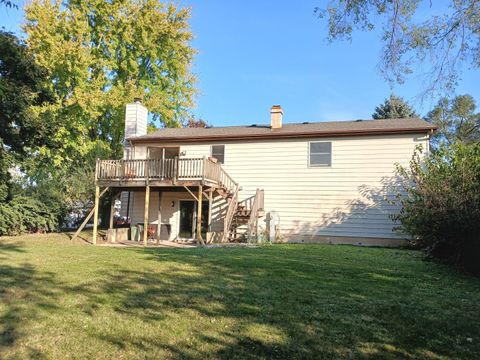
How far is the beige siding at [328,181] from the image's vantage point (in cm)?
1648

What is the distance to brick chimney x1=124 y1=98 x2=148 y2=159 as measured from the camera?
69.4 feet

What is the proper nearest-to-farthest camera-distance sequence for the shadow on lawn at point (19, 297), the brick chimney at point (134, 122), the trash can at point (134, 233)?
1. the shadow on lawn at point (19, 297)
2. the trash can at point (134, 233)
3. the brick chimney at point (134, 122)

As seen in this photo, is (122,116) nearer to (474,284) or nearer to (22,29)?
(22,29)

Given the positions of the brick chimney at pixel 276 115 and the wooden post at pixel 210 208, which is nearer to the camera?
the wooden post at pixel 210 208

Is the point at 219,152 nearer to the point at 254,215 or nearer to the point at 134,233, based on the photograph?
the point at 254,215

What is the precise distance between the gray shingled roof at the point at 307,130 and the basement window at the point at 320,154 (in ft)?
1.57

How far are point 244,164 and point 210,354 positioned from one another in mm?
14850

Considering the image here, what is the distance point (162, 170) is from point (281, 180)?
16.3ft

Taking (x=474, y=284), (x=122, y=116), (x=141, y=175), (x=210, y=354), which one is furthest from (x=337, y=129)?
(x=210, y=354)

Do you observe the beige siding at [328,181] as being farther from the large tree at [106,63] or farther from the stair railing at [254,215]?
the large tree at [106,63]

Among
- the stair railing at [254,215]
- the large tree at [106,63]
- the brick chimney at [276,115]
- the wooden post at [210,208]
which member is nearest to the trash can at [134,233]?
the wooden post at [210,208]

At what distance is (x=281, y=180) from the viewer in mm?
18031

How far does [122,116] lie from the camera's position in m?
24.3

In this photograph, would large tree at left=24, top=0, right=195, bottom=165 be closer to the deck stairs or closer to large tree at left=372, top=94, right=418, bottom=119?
the deck stairs
